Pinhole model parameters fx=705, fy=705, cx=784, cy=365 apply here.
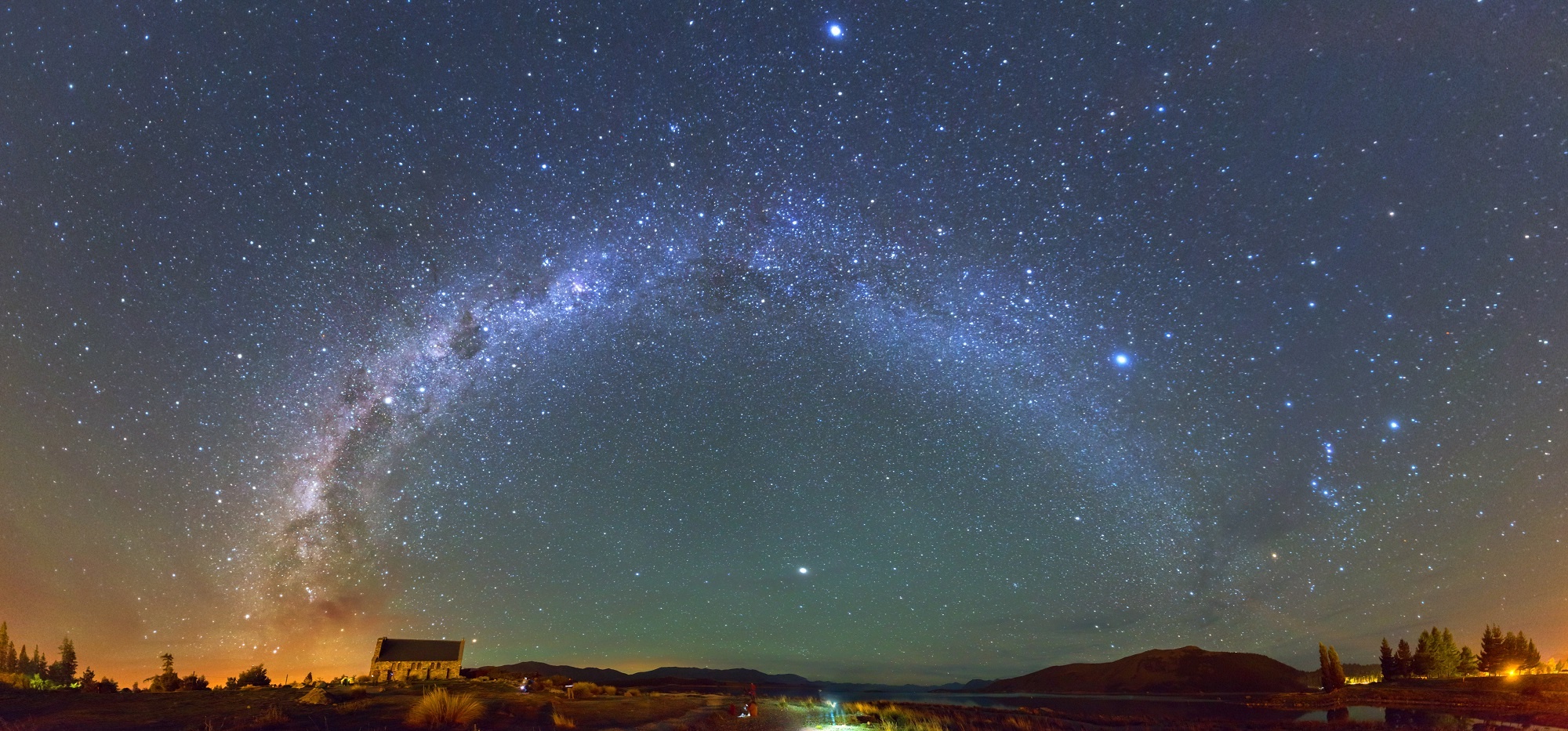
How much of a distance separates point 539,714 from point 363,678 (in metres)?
36.1

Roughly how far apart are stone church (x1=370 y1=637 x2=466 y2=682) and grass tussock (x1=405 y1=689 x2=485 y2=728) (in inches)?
1338

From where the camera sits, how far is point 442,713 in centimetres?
1889

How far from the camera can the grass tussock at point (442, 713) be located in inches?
714

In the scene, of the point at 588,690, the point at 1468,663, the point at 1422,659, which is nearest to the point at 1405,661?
the point at 1422,659

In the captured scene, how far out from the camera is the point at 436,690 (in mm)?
20578

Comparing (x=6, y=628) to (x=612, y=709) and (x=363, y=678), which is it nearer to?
(x=363, y=678)

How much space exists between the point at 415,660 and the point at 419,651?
1.14 metres

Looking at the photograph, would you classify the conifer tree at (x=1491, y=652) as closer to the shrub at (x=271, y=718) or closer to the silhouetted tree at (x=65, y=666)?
the shrub at (x=271, y=718)

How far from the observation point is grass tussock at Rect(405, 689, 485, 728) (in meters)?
18.1

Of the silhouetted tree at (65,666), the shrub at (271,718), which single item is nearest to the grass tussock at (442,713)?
the shrub at (271,718)

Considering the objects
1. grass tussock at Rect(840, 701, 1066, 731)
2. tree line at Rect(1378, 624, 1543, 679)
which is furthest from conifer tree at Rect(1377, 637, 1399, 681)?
grass tussock at Rect(840, 701, 1066, 731)

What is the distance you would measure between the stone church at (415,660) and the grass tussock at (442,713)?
34.0m

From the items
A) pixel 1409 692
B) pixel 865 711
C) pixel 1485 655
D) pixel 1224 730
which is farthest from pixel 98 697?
pixel 1485 655

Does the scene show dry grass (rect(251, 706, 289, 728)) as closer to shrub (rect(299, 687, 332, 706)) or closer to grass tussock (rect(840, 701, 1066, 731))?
shrub (rect(299, 687, 332, 706))
